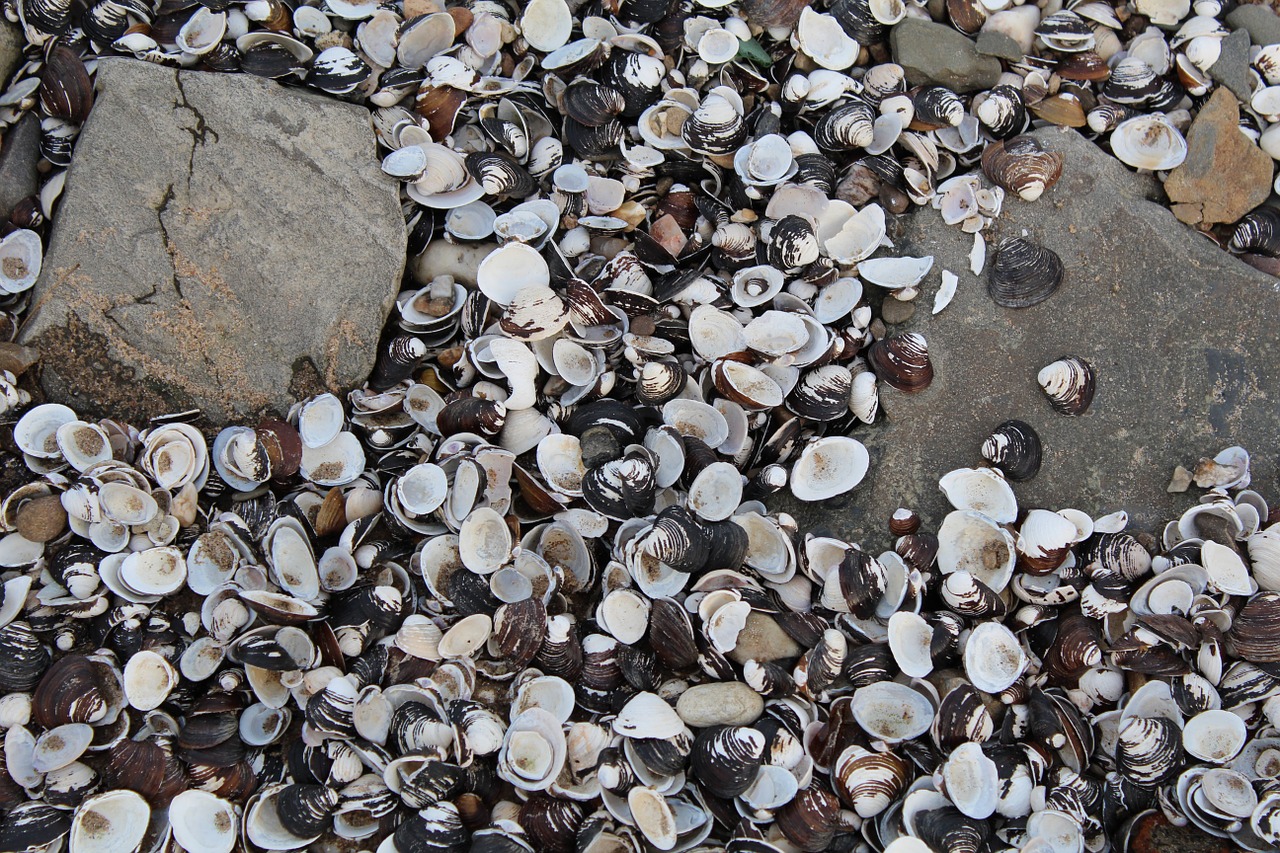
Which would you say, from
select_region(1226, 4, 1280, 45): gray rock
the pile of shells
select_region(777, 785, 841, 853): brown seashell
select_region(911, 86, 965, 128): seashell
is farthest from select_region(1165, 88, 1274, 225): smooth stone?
select_region(777, 785, 841, 853): brown seashell

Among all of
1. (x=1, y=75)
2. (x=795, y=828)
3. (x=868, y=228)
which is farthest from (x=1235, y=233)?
(x=1, y=75)

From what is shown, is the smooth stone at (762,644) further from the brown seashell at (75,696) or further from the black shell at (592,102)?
the black shell at (592,102)

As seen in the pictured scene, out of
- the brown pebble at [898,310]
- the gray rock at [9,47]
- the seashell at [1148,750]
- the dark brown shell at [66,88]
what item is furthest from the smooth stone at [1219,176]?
the gray rock at [9,47]

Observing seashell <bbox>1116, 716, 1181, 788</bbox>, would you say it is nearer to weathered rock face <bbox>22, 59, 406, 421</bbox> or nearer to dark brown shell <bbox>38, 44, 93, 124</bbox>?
weathered rock face <bbox>22, 59, 406, 421</bbox>

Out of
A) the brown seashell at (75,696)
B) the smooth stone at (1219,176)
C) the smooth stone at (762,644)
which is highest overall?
the smooth stone at (1219,176)

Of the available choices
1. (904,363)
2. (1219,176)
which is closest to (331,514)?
(904,363)

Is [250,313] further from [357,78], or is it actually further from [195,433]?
[357,78]

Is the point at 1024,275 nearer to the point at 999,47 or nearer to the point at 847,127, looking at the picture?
the point at 847,127
